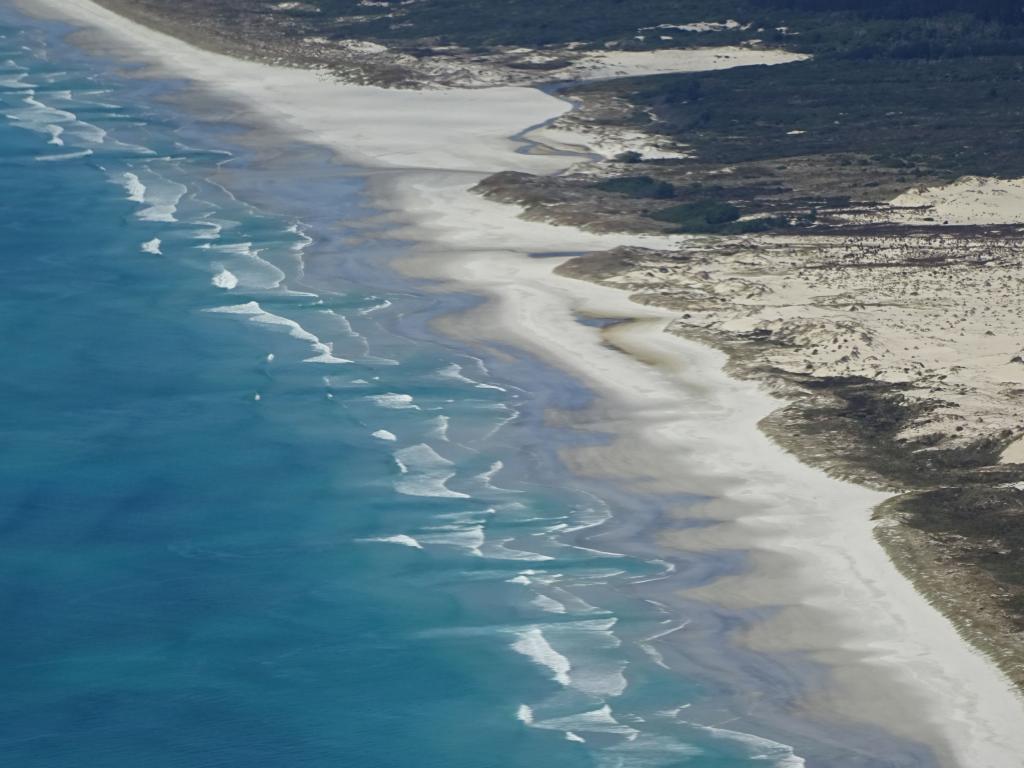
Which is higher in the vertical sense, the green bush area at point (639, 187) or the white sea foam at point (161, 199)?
the green bush area at point (639, 187)

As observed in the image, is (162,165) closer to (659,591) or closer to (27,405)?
(27,405)

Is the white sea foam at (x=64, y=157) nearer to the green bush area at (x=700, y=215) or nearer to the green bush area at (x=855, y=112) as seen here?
the green bush area at (x=855, y=112)

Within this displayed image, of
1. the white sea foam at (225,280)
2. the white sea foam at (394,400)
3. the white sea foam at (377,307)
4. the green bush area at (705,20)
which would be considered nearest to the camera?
the white sea foam at (394,400)

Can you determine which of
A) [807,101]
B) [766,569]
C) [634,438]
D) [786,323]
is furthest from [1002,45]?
[766,569]

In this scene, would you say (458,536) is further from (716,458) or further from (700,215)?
(700,215)

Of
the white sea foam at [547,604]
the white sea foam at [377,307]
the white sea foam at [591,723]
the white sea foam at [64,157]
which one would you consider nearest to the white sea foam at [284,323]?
the white sea foam at [377,307]

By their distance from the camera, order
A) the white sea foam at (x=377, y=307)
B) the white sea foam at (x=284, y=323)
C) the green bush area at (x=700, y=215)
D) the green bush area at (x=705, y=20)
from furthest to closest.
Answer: the green bush area at (x=705, y=20), the green bush area at (x=700, y=215), the white sea foam at (x=377, y=307), the white sea foam at (x=284, y=323)
